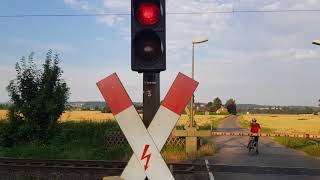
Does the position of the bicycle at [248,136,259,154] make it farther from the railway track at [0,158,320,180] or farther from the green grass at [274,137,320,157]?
the railway track at [0,158,320,180]

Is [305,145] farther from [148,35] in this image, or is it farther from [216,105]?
[216,105]

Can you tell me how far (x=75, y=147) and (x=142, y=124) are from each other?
21.4 m

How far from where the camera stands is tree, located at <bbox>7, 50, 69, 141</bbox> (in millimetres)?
26609

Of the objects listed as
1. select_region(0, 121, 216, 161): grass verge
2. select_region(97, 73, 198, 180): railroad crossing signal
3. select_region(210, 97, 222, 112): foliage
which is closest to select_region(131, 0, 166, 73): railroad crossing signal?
select_region(97, 73, 198, 180): railroad crossing signal

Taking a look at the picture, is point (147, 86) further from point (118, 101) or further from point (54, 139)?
point (54, 139)

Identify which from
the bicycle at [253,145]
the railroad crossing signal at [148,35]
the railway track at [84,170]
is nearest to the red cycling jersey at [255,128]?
the bicycle at [253,145]

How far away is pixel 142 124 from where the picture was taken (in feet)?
14.4

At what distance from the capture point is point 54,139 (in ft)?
89.4

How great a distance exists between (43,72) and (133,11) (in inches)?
912

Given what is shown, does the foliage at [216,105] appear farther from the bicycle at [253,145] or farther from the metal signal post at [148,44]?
the metal signal post at [148,44]

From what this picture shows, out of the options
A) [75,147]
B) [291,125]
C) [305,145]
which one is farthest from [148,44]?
[291,125]

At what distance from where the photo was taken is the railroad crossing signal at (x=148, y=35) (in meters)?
4.73

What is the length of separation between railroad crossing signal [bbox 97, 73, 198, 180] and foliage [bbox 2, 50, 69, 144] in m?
22.6

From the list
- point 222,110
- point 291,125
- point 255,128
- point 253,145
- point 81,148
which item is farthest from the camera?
point 222,110
